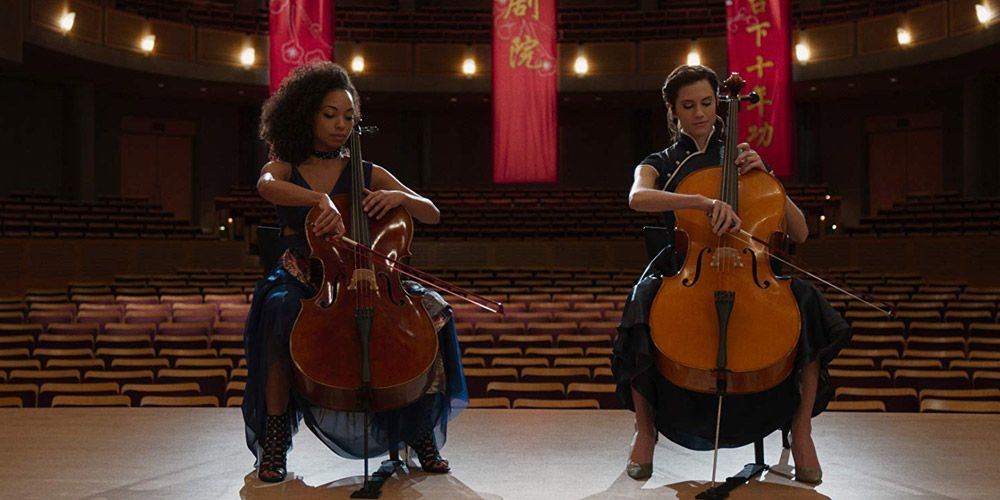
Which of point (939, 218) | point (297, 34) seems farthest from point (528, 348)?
point (939, 218)

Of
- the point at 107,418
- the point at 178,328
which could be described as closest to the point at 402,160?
the point at 178,328

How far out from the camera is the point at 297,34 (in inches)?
490

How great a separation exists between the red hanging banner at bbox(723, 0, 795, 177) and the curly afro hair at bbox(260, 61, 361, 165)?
992cm

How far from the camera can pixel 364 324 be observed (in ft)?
7.14

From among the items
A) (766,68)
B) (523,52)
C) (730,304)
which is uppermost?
(523,52)

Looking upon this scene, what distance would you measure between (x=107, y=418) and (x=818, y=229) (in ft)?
47.6

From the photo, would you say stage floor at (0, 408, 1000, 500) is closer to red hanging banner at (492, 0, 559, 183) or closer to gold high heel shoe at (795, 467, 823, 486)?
gold high heel shoe at (795, 467, 823, 486)

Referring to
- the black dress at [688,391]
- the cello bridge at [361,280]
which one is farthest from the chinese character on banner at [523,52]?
the cello bridge at [361,280]

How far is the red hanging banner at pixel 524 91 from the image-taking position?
1234 cm

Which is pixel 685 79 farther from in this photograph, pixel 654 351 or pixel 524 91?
pixel 524 91

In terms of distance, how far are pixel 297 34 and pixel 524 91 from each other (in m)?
3.23

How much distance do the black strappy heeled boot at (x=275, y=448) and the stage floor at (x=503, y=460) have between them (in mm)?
31

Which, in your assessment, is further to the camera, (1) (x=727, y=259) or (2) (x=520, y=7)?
(2) (x=520, y=7)

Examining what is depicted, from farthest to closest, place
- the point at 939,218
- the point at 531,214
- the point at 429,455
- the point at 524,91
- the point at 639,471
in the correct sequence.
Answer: the point at 531,214 → the point at 939,218 → the point at 524,91 → the point at 429,455 → the point at 639,471
